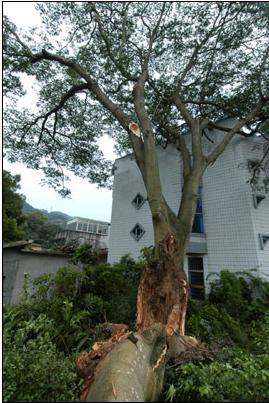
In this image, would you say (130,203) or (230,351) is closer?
(230,351)

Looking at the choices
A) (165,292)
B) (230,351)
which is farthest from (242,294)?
(165,292)

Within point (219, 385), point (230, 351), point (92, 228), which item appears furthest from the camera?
point (92, 228)

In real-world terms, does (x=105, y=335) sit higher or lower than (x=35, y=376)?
lower

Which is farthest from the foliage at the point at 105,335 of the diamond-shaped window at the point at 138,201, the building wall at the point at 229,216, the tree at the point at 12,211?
the tree at the point at 12,211

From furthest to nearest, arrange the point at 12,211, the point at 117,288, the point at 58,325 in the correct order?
the point at 12,211 < the point at 117,288 < the point at 58,325

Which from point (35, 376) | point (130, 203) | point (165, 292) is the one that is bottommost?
point (35, 376)

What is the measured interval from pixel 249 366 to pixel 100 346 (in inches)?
53.6

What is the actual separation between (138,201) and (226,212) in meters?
3.69

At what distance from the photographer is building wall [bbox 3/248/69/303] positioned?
6.58 m

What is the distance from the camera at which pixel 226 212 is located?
23.0 ft

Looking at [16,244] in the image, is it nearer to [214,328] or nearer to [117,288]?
[117,288]

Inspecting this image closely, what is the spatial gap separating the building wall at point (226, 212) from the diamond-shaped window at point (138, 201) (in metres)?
0.17

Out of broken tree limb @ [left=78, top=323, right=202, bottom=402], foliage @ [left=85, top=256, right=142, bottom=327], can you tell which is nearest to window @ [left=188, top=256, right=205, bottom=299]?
foliage @ [left=85, top=256, right=142, bottom=327]

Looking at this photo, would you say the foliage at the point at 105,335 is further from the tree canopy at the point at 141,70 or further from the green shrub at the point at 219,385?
the tree canopy at the point at 141,70
